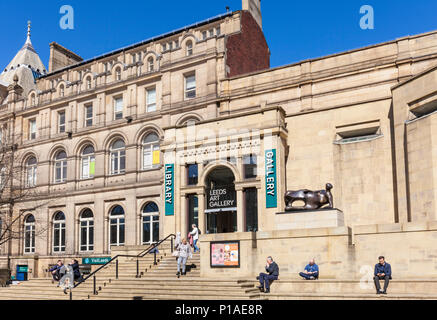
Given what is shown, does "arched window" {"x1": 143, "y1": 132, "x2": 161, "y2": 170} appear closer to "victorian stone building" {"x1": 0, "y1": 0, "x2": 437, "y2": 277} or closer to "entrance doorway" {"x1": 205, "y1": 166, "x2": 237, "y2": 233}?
"victorian stone building" {"x1": 0, "y1": 0, "x2": 437, "y2": 277}

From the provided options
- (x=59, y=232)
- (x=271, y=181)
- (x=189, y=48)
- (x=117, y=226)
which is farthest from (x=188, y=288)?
(x=59, y=232)

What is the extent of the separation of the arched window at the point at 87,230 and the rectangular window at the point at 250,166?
15817 millimetres

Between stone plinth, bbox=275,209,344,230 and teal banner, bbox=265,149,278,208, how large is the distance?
4670mm

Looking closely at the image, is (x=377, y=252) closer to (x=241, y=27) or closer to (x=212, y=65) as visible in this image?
(x=212, y=65)

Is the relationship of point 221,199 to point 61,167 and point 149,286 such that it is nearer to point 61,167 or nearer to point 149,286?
point 149,286

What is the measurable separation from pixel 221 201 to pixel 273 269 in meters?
10.0

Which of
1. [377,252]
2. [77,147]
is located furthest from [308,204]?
[77,147]

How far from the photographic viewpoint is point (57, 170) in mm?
42219

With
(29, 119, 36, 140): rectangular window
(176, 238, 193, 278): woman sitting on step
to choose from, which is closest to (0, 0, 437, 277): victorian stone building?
(29, 119, 36, 140): rectangular window

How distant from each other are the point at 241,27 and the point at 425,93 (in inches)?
676

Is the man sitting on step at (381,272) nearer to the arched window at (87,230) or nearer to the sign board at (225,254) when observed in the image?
the sign board at (225,254)

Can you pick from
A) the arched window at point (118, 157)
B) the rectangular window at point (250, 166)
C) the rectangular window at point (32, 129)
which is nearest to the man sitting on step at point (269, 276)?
the rectangular window at point (250, 166)

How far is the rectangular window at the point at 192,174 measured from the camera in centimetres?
2953

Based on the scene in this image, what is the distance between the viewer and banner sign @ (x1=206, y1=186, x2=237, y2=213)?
28.6m
